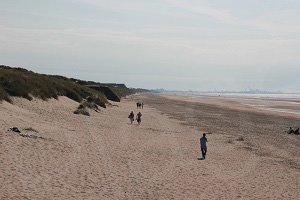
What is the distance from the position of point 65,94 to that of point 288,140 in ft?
88.9

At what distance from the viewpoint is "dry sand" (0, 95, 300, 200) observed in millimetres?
14188

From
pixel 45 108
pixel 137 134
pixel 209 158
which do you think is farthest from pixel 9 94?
pixel 209 158

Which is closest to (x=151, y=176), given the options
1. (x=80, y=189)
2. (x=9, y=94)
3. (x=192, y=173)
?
(x=192, y=173)

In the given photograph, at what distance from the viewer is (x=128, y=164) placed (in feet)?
62.4

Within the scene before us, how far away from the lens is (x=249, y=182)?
17.5 metres

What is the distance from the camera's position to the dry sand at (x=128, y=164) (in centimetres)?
1419

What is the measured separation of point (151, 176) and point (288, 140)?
807 inches

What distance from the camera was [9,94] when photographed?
3288 centimetres

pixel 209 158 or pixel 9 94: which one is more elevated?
pixel 9 94

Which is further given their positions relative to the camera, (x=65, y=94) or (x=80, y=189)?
(x=65, y=94)

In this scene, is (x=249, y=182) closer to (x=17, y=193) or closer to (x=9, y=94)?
(x=17, y=193)

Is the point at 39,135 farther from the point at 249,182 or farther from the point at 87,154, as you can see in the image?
the point at 249,182

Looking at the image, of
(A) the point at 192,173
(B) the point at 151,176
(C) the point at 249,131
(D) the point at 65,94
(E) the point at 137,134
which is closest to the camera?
(B) the point at 151,176

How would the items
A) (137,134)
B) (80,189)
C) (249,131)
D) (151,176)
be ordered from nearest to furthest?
1. (80,189)
2. (151,176)
3. (137,134)
4. (249,131)
